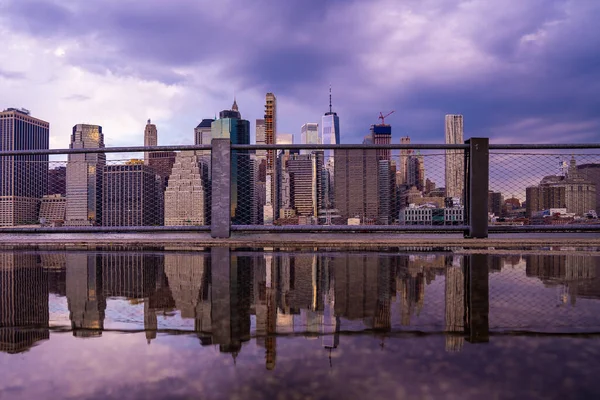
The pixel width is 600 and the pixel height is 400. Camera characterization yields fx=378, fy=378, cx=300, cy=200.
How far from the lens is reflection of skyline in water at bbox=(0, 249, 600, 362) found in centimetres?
222

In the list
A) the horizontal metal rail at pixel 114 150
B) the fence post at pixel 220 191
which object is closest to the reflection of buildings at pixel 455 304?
the fence post at pixel 220 191

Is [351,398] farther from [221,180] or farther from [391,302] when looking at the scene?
[221,180]

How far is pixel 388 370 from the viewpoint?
1582 mm

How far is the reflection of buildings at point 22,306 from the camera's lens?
80.9 inches

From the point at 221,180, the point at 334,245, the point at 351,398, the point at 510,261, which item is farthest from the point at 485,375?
the point at 221,180

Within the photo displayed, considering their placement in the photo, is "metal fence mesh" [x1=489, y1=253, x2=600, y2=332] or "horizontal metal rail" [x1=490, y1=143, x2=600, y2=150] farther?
"horizontal metal rail" [x1=490, y1=143, x2=600, y2=150]

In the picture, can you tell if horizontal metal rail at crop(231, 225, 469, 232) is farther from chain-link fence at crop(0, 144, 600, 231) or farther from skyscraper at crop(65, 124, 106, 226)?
skyscraper at crop(65, 124, 106, 226)

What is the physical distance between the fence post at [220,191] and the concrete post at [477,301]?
14.3 ft

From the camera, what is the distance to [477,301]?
287cm

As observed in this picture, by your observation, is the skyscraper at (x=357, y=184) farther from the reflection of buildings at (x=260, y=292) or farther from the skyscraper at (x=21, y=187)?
the skyscraper at (x=21, y=187)

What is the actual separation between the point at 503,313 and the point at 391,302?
0.74 metres

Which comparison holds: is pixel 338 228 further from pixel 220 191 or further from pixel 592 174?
pixel 592 174

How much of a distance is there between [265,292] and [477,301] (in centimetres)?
169

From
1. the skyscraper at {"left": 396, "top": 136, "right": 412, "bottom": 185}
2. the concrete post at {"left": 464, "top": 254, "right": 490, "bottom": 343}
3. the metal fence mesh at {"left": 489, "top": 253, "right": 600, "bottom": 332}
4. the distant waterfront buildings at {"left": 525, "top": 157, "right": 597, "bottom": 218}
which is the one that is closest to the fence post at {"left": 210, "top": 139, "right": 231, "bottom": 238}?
the skyscraper at {"left": 396, "top": 136, "right": 412, "bottom": 185}
